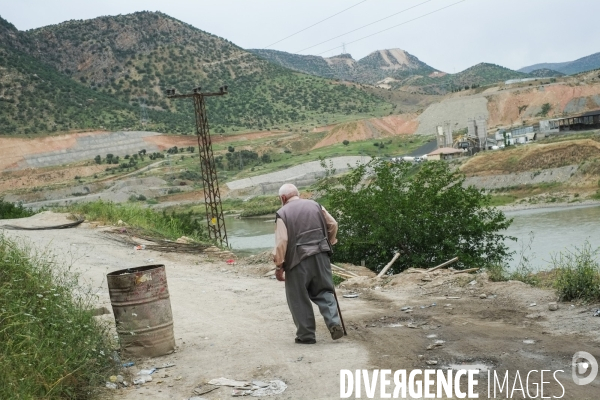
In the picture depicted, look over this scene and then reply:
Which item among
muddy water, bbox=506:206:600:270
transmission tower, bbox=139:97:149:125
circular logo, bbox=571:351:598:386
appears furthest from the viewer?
transmission tower, bbox=139:97:149:125

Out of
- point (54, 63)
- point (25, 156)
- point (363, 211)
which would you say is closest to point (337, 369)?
point (363, 211)

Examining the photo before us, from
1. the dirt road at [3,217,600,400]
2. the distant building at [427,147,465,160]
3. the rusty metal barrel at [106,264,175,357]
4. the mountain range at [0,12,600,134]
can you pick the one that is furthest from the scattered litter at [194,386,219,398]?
the mountain range at [0,12,600,134]

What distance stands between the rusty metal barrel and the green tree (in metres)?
11.2

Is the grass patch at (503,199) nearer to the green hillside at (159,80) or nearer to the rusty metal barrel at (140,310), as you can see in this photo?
the rusty metal barrel at (140,310)

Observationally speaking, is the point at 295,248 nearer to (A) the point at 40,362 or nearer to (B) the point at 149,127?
(A) the point at 40,362

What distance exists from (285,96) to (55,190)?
53.4 m

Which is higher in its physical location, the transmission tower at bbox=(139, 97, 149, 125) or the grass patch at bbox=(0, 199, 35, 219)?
the transmission tower at bbox=(139, 97, 149, 125)

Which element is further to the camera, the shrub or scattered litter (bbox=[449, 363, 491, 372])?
the shrub

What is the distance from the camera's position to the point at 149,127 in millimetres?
101438

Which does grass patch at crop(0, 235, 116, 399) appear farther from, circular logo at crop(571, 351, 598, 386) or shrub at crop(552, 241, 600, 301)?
shrub at crop(552, 241, 600, 301)

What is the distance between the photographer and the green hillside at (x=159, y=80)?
101438 mm

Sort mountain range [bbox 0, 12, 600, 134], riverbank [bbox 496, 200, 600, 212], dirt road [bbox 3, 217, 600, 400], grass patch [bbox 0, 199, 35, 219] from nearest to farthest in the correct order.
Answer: dirt road [bbox 3, 217, 600, 400] → grass patch [bbox 0, 199, 35, 219] → riverbank [bbox 496, 200, 600, 212] → mountain range [bbox 0, 12, 600, 134]

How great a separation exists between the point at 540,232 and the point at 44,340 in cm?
3503

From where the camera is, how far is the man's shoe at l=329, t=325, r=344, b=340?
25.2 ft
